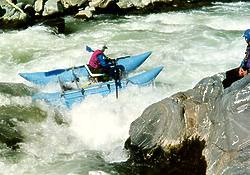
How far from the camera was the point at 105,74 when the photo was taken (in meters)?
10.4

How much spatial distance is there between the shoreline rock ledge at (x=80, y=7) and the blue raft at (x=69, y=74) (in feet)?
20.5

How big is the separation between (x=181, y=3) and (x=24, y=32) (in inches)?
249

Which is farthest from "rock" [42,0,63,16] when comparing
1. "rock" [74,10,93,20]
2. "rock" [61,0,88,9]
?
"rock" [74,10,93,20]

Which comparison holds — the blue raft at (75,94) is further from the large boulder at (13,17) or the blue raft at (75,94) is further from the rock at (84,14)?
the rock at (84,14)

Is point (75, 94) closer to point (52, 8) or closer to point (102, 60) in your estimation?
point (102, 60)

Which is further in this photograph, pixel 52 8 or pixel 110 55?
pixel 52 8

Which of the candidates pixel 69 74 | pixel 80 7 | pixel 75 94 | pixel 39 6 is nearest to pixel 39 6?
pixel 39 6

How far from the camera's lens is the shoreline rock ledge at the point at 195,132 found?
5980mm

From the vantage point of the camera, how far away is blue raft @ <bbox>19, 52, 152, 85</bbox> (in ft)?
36.0

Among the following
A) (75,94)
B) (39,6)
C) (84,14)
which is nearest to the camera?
(75,94)

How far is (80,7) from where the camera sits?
60.1 feet

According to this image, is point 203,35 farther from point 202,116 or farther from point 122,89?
point 202,116

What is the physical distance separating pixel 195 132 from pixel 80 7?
12448 mm

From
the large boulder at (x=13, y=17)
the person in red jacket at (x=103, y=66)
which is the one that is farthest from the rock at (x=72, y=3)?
the person in red jacket at (x=103, y=66)
